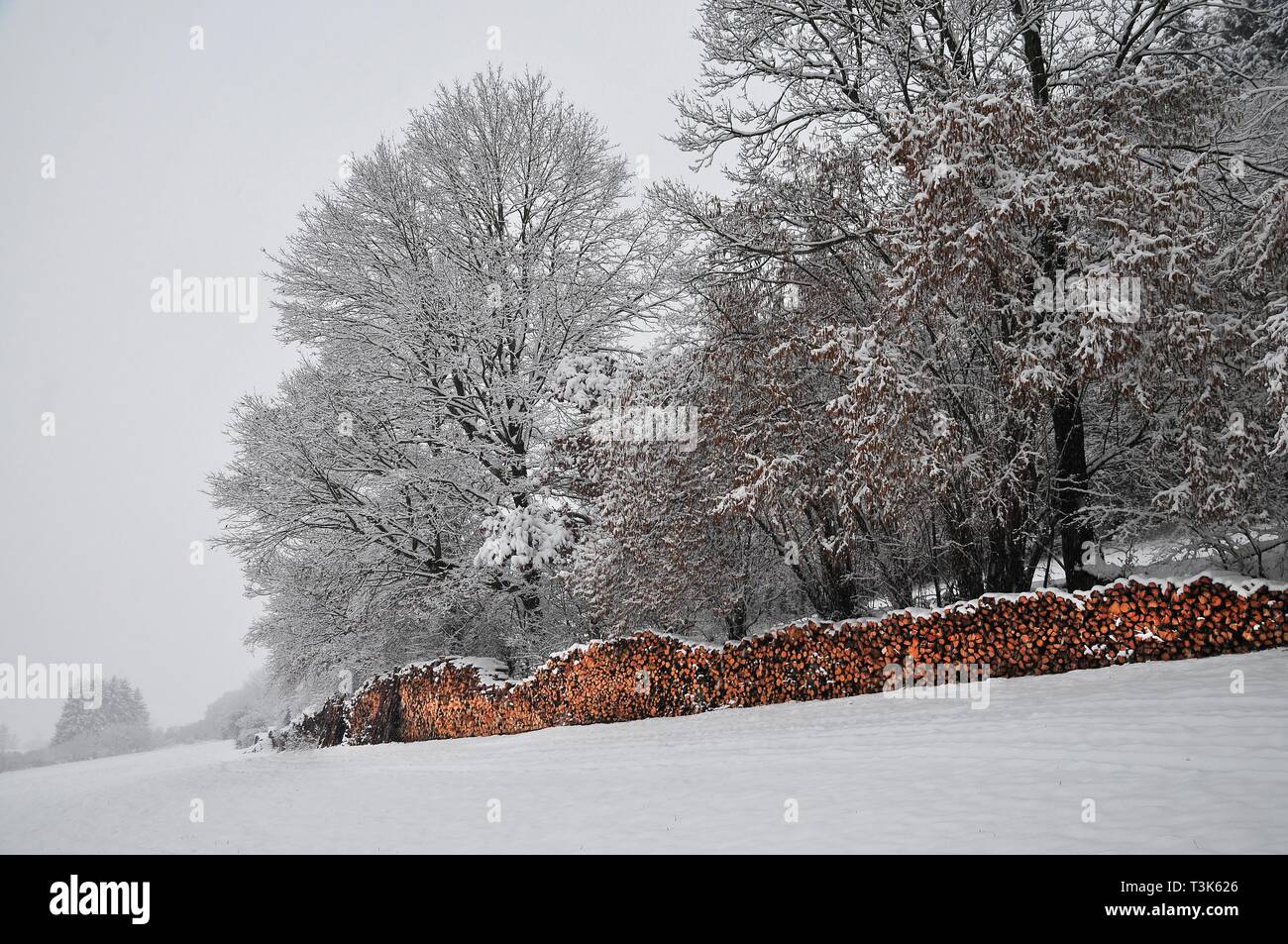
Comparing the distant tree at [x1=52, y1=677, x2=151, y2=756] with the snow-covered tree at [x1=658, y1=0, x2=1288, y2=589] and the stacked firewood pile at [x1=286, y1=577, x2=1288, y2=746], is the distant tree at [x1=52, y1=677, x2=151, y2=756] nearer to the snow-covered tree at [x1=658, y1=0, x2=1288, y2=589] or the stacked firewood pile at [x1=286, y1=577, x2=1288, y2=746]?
the stacked firewood pile at [x1=286, y1=577, x2=1288, y2=746]

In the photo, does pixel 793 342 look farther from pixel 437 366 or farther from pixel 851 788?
pixel 437 366

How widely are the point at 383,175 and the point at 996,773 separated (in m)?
17.5

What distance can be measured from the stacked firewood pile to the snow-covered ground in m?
0.42

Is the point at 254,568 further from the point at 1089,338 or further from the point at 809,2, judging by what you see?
the point at 1089,338

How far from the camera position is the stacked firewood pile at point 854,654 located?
8203 mm

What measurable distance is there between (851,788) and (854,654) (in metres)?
4.38

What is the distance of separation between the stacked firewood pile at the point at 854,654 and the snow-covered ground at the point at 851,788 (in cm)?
42

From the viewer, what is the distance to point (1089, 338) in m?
8.23

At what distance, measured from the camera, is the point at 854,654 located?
10.4m

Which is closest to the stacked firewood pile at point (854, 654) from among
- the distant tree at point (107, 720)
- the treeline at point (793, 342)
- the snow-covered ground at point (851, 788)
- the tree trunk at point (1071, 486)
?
the snow-covered ground at point (851, 788)

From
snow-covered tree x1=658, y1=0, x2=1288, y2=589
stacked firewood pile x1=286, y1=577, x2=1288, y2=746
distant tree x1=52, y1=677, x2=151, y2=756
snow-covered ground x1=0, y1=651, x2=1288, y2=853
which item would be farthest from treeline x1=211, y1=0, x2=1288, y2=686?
distant tree x1=52, y1=677, x2=151, y2=756

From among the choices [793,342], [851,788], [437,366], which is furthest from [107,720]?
[851,788]

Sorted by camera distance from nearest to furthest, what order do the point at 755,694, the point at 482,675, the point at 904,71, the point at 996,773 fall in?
the point at 996,773, the point at 904,71, the point at 755,694, the point at 482,675
